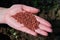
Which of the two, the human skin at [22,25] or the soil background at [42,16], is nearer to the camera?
the human skin at [22,25]

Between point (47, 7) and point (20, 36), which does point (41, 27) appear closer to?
Answer: point (20, 36)

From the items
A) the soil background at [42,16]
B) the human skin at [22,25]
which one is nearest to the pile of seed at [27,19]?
the human skin at [22,25]

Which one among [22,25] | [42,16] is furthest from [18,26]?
[42,16]

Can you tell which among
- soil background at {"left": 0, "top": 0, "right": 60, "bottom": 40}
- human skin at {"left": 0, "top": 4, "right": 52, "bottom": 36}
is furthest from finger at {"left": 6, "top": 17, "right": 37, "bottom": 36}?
soil background at {"left": 0, "top": 0, "right": 60, "bottom": 40}

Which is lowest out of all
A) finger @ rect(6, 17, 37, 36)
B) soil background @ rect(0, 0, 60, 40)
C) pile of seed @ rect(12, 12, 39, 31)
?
soil background @ rect(0, 0, 60, 40)

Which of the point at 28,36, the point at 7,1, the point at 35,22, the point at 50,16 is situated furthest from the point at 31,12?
the point at 7,1

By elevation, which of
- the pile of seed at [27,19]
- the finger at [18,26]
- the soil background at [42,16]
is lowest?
the soil background at [42,16]

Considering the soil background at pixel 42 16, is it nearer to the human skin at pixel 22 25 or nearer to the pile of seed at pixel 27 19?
the human skin at pixel 22 25

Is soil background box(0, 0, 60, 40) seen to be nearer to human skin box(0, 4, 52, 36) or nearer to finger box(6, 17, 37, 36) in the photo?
human skin box(0, 4, 52, 36)

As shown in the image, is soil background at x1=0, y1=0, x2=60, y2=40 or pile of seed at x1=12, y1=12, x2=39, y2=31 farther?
soil background at x1=0, y1=0, x2=60, y2=40
